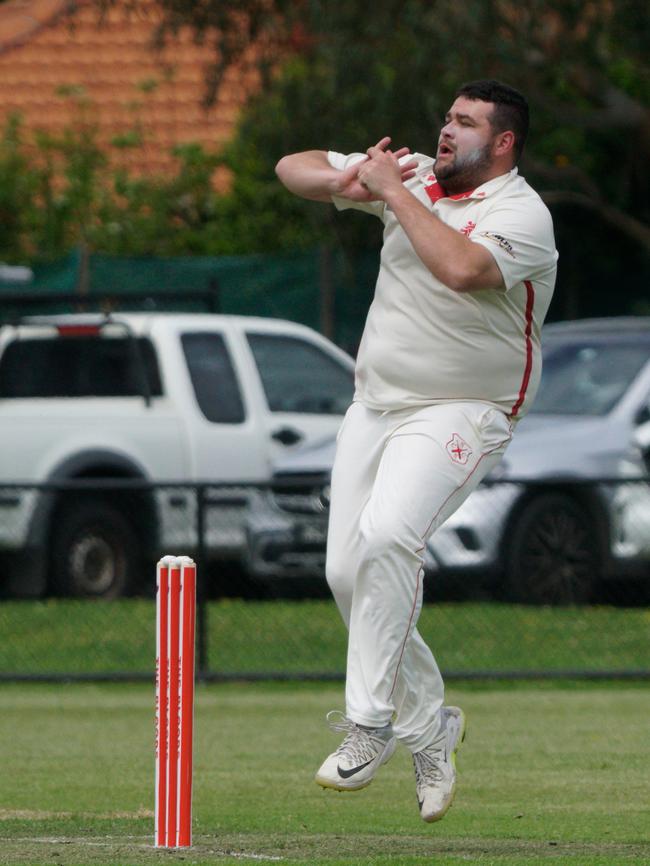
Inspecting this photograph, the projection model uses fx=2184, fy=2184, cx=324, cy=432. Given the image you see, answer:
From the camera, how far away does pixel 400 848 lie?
6.46 metres

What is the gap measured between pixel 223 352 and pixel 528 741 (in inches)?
261

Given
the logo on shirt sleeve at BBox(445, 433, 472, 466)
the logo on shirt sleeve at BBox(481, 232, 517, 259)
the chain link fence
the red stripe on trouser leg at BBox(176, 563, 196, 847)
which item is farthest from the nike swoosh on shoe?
the chain link fence

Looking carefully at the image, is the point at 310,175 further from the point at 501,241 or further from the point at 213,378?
the point at 213,378

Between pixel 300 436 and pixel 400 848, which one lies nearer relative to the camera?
pixel 400 848

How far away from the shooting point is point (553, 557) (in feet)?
41.8

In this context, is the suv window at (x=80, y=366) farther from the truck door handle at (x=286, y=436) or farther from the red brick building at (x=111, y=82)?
the red brick building at (x=111, y=82)

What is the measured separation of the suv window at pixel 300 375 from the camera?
51.6 feet

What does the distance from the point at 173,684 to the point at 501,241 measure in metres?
1.62

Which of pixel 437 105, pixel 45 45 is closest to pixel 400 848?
pixel 437 105

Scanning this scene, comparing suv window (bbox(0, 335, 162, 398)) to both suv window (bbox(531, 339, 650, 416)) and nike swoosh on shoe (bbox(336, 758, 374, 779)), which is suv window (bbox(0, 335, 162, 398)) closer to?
suv window (bbox(531, 339, 650, 416))

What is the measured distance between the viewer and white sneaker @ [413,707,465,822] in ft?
21.5

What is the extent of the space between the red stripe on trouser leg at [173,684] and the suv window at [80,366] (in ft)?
30.5

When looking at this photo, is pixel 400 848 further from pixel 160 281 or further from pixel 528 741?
pixel 160 281

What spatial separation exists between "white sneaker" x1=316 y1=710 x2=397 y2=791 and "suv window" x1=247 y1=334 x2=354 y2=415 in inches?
360
